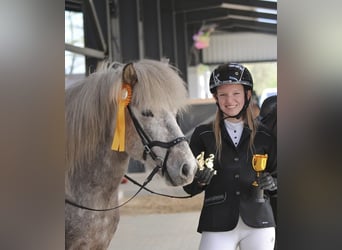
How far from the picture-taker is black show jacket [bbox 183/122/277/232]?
2.02 metres

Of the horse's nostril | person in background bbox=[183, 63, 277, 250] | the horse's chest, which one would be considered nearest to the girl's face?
person in background bbox=[183, 63, 277, 250]

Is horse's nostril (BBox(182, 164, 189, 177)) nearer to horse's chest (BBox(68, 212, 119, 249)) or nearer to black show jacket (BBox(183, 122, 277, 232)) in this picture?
black show jacket (BBox(183, 122, 277, 232))

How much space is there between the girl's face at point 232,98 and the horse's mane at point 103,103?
25 centimetres

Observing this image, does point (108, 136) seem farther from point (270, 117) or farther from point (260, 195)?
point (270, 117)

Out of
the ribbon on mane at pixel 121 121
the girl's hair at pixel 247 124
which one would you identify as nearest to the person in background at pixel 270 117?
the girl's hair at pixel 247 124

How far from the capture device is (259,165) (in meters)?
2.00

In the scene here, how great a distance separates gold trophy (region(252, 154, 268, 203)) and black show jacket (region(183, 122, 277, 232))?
0.02 m

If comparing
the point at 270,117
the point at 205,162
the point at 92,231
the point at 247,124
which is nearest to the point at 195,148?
the point at 205,162

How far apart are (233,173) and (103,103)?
71 cm
